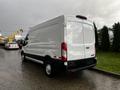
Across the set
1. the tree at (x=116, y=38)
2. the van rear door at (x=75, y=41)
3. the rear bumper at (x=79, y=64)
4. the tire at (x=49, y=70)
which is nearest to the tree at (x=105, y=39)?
the tree at (x=116, y=38)

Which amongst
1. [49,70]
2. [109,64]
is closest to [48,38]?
[49,70]

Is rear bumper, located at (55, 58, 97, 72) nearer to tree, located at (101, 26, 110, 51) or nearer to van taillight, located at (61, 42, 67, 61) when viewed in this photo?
van taillight, located at (61, 42, 67, 61)

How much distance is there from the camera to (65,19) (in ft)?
16.7

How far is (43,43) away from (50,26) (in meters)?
1.05

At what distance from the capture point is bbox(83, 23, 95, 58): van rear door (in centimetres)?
575

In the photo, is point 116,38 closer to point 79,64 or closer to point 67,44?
point 79,64

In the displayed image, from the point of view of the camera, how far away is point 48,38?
6.12 metres

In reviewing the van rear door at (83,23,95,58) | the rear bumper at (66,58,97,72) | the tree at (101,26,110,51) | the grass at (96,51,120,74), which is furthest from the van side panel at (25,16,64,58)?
the tree at (101,26,110,51)

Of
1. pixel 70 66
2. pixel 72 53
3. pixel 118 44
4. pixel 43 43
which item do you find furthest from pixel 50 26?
pixel 118 44

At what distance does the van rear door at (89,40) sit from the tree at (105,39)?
8.78 metres

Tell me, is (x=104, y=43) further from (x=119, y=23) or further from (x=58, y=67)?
(x=58, y=67)

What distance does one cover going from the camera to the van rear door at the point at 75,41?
16.8 ft

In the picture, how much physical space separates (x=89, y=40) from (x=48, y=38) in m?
1.90

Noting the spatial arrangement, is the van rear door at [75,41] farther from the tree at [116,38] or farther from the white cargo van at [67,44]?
the tree at [116,38]
